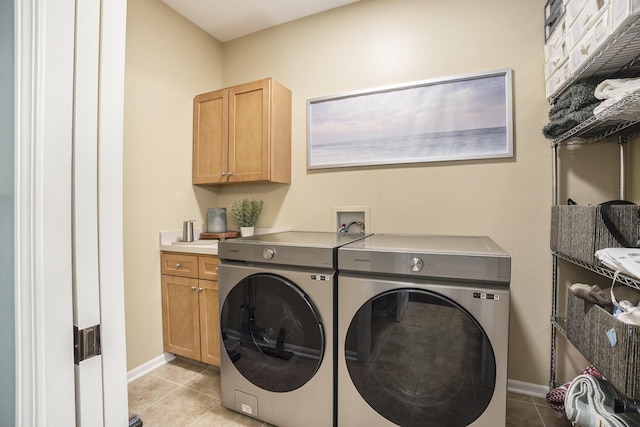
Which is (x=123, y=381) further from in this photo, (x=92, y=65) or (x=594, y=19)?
(x=594, y=19)

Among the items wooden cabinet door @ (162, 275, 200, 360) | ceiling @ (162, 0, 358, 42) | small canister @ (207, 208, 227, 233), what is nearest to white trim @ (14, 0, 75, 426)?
wooden cabinet door @ (162, 275, 200, 360)

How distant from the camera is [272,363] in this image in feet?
5.00

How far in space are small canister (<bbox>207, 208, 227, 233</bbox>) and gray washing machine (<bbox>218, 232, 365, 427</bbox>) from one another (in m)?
0.95

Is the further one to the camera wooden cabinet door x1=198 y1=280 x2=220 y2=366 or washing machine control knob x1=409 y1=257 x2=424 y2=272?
wooden cabinet door x1=198 y1=280 x2=220 y2=366

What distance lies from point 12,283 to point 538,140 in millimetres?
2346

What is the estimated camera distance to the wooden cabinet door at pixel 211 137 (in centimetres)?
243

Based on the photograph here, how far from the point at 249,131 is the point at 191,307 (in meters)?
1.40

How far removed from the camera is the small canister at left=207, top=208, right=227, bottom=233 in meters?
2.55

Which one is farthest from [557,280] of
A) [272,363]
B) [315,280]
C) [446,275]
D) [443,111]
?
[272,363]

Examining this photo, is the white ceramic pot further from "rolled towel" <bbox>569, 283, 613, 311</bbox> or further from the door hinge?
"rolled towel" <bbox>569, 283, 613, 311</bbox>

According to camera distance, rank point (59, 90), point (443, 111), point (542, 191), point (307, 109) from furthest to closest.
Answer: point (307, 109)
point (443, 111)
point (542, 191)
point (59, 90)

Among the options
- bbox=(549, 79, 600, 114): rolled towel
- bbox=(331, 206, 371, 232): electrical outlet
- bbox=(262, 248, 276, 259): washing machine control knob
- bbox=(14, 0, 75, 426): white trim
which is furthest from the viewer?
bbox=(331, 206, 371, 232): electrical outlet

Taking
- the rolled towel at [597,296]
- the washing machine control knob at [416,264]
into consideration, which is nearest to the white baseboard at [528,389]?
the rolled towel at [597,296]

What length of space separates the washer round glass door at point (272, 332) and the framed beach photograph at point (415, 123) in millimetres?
1170
